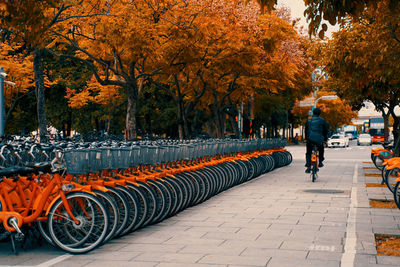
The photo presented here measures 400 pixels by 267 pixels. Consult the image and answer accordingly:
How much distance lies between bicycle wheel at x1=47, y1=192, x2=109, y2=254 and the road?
0.45 ft

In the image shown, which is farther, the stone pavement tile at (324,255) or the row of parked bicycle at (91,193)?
the row of parked bicycle at (91,193)

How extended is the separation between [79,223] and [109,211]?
458mm

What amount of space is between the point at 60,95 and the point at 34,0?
31760 mm

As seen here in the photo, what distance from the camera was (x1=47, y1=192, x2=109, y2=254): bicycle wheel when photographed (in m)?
6.27

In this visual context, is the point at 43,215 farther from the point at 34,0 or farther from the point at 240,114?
the point at 240,114

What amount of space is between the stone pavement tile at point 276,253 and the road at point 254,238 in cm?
1

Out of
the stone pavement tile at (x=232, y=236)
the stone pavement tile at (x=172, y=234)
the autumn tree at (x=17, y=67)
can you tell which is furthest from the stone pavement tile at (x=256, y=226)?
the autumn tree at (x=17, y=67)

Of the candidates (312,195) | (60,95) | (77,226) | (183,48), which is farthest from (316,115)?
(60,95)

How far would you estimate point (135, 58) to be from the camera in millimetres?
17656

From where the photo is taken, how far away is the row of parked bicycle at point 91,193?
6328mm

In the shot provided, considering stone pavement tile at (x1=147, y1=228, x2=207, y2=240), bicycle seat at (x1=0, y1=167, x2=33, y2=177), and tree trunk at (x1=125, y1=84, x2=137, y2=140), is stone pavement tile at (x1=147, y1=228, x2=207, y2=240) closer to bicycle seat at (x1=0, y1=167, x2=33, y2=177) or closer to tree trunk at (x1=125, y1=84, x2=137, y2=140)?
bicycle seat at (x1=0, y1=167, x2=33, y2=177)

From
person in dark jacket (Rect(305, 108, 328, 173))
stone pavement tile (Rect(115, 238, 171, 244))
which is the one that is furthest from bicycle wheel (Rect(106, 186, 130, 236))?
person in dark jacket (Rect(305, 108, 328, 173))

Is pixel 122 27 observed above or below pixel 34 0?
above

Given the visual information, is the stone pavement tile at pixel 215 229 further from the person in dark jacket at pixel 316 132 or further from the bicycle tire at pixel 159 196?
the person in dark jacket at pixel 316 132
